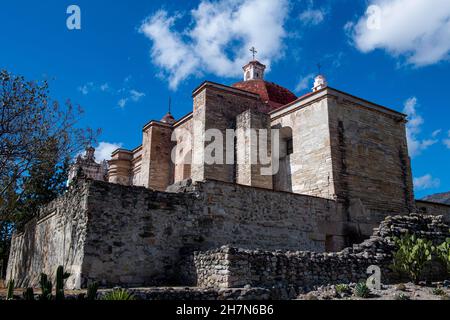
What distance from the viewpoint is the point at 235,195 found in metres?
11.2

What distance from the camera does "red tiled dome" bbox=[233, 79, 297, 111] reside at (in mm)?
20125

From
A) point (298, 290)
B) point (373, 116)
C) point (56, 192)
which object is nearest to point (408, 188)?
point (373, 116)

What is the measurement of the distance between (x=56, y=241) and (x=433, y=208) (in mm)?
14834

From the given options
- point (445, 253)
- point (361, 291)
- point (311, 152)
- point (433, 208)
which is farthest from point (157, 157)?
point (361, 291)

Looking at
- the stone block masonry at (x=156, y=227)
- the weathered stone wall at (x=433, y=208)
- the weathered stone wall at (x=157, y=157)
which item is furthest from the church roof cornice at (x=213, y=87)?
the weathered stone wall at (x=433, y=208)

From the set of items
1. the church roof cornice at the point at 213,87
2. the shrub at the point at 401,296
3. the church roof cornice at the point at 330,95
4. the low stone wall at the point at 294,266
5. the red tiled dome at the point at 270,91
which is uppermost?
the red tiled dome at the point at 270,91

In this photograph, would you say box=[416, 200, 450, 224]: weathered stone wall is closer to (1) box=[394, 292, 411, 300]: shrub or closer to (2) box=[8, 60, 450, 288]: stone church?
(2) box=[8, 60, 450, 288]: stone church

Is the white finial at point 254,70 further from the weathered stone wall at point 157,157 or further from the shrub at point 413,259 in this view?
the shrub at point 413,259

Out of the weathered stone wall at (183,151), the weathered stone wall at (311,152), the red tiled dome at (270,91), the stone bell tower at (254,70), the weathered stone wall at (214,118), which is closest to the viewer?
the weathered stone wall at (311,152)

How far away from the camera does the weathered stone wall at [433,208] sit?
55.7 feet

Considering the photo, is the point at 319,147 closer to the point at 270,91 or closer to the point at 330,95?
the point at 330,95

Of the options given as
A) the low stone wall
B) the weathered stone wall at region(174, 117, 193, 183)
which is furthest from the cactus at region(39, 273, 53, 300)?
the weathered stone wall at region(174, 117, 193, 183)

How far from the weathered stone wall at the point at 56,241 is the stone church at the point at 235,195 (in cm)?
4

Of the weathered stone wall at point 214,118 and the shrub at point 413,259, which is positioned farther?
the weathered stone wall at point 214,118
